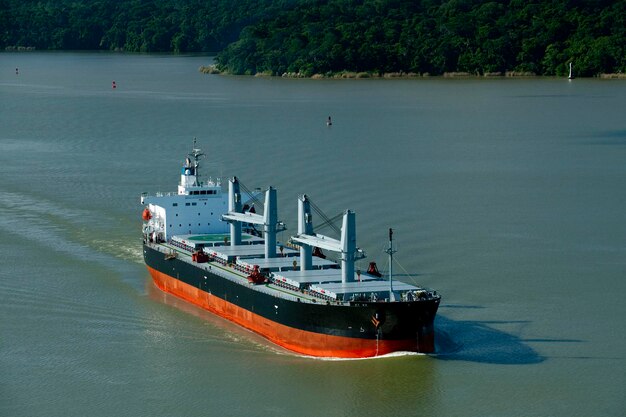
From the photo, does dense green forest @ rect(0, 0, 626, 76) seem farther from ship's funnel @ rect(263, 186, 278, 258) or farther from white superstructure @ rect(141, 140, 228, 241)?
ship's funnel @ rect(263, 186, 278, 258)

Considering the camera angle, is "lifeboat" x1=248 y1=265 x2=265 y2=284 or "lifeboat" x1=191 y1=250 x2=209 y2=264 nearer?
"lifeboat" x1=248 y1=265 x2=265 y2=284

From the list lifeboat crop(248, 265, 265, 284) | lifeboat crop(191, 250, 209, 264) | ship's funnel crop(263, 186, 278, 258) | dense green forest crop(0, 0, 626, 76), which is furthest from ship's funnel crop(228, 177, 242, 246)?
dense green forest crop(0, 0, 626, 76)

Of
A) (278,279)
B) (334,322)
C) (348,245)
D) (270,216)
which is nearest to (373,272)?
(278,279)

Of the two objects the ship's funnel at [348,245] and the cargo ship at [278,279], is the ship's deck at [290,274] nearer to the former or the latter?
the cargo ship at [278,279]

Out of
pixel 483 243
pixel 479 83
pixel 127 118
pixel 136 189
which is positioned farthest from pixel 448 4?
pixel 483 243

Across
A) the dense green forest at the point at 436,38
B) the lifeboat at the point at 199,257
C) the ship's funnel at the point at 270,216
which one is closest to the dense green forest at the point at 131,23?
the dense green forest at the point at 436,38

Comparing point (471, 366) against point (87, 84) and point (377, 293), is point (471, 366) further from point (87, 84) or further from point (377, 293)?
point (87, 84)

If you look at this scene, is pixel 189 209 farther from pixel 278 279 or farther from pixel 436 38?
pixel 436 38

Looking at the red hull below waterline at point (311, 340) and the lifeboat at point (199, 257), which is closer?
the red hull below waterline at point (311, 340)

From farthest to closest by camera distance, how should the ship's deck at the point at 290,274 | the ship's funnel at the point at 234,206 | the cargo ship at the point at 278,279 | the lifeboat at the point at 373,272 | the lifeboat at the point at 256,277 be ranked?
the ship's funnel at the point at 234,206, the lifeboat at the point at 373,272, the lifeboat at the point at 256,277, the ship's deck at the point at 290,274, the cargo ship at the point at 278,279
